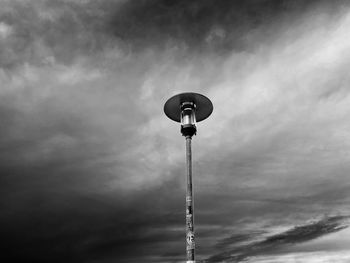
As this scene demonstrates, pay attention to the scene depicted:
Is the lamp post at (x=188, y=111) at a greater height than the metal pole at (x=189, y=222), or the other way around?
the lamp post at (x=188, y=111)

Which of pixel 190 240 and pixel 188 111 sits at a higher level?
pixel 188 111

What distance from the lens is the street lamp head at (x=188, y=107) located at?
12.6 m

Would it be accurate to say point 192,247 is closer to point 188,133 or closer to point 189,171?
point 189,171

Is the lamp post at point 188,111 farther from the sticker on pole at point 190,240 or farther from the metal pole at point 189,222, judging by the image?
the sticker on pole at point 190,240

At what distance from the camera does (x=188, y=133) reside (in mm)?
12422

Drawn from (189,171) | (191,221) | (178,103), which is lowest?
(191,221)

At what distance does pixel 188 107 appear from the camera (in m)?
12.8

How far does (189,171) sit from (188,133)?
4.34 feet

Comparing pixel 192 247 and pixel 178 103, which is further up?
pixel 178 103

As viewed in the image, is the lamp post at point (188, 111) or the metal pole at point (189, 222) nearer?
the metal pole at point (189, 222)

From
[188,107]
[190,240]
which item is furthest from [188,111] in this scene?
[190,240]

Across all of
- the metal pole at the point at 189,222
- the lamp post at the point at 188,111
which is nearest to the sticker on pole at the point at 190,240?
the metal pole at the point at 189,222

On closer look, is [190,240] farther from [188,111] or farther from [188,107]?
[188,107]

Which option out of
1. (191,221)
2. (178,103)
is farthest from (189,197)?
(178,103)
